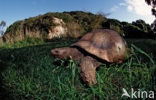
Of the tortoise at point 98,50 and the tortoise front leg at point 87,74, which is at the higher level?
the tortoise at point 98,50

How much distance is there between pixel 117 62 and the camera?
3.30 meters

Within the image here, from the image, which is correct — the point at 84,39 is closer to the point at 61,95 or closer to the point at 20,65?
the point at 61,95

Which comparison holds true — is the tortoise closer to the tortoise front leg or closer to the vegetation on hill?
the tortoise front leg

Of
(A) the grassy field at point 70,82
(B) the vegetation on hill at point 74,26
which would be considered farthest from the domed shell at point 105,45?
(B) the vegetation on hill at point 74,26

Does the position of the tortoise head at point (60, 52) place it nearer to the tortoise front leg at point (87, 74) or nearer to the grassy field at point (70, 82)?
the grassy field at point (70, 82)

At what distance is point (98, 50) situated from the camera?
3.07 m

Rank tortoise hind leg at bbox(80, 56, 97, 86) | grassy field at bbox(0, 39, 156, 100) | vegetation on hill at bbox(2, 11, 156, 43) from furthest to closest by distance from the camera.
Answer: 1. vegetation on hill at bbox(2, 11, 156, 43)
2. tortoise hind leg at bbox(80, 56, 97, 86)
3. grassy field at bbox(0, 39, 156, 100)

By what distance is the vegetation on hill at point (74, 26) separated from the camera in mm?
13758

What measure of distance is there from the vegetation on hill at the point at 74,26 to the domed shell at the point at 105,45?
32.8 feet

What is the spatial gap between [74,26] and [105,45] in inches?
460

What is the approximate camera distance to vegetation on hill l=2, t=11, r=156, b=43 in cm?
1376

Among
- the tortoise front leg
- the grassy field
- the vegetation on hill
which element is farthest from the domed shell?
the vegetation on hill

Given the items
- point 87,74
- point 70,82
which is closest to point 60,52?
point 70,82

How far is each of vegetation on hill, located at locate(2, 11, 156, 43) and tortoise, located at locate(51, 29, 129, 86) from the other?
9.97 metres
